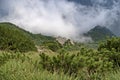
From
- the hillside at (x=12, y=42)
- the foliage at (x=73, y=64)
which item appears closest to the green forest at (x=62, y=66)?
the foliage at (x=73, y=64)

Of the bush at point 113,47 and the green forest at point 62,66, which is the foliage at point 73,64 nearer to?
the green forest at point 62,66

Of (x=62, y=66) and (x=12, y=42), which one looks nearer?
(x=62, y=66)

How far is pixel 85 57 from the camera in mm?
12953

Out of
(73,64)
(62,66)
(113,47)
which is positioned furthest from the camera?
(113,47)

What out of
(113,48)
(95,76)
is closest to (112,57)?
(113,48)

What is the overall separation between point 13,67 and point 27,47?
17020mm

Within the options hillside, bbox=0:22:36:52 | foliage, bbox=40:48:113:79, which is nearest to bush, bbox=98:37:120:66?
foliage, bbox=40:48:113:79

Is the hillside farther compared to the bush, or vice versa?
the hillside

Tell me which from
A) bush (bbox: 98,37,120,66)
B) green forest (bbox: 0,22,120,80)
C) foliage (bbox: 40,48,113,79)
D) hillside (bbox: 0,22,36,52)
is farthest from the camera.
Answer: hillside (bbox: 0,22,36,52)

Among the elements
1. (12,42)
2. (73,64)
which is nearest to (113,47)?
(73,64)

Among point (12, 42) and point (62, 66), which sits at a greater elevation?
point (12, 42)

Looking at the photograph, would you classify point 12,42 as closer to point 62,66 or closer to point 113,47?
point 113,47

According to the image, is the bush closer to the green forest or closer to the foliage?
the green forest

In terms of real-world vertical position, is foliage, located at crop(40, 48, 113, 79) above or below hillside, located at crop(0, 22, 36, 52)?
below
